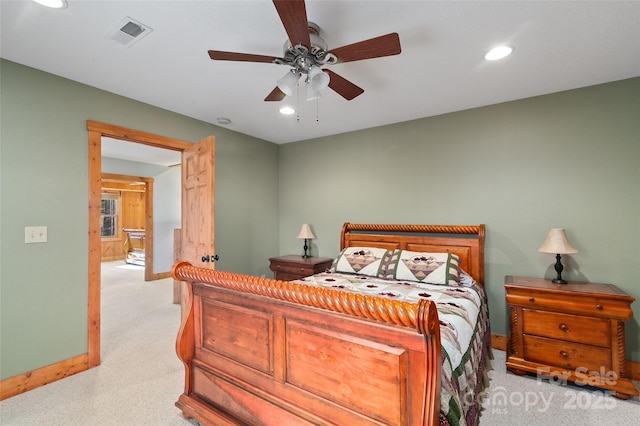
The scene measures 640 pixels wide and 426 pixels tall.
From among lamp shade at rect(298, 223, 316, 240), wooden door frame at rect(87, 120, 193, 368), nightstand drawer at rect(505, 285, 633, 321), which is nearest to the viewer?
nightstand drawer at rect(505, 285, 633, 321)

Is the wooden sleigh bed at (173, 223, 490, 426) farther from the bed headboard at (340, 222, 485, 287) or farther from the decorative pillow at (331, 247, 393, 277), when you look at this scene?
the bed headboard at (340, 222, 485, 287)

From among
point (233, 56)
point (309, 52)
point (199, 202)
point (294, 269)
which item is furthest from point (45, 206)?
point (294, 269)

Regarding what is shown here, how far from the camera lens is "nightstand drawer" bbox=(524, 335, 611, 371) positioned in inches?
90.8

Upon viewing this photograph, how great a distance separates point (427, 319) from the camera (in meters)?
1.05

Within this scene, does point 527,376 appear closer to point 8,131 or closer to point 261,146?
point 261,146

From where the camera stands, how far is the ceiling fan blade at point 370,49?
1532 millimetres

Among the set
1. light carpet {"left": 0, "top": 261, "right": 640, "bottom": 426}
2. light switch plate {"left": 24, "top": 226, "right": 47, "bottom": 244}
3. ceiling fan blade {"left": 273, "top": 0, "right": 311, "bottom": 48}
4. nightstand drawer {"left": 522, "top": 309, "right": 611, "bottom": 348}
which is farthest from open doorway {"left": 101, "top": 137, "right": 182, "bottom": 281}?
nightstand drawer {"left": 522, "top": 309, "right": 611, "bottom": 348}

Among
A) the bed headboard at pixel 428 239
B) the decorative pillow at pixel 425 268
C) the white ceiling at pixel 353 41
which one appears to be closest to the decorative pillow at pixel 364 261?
the decorative pillow at pixel 425 268

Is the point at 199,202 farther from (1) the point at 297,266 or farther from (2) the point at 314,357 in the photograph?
(2) the point at 314,357

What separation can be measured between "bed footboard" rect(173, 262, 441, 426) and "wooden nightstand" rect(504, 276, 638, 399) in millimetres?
1941

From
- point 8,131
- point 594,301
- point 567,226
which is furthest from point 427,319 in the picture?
point 8,131

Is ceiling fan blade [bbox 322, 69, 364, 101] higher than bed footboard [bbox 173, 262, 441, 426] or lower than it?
higher

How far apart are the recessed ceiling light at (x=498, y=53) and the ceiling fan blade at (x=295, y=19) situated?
55.7 inches

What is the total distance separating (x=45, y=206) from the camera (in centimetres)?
246
